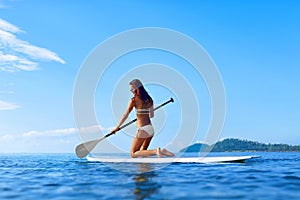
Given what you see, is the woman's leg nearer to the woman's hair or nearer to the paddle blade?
the woman's hair

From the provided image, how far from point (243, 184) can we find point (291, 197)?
149cm

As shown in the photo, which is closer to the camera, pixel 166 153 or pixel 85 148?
pixel 166 153

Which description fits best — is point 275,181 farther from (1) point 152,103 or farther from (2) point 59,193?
(1) point 152,103

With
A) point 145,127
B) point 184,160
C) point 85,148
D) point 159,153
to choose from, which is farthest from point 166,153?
point 85,148

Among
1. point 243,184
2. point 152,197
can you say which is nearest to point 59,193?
point 152,197

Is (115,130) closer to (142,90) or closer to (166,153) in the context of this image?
(142,90)

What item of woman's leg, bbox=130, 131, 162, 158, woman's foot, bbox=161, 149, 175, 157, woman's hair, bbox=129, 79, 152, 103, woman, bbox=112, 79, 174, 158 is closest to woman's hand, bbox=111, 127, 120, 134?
woman, bbox=112, 79, 174, 158

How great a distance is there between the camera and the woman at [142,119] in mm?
12898

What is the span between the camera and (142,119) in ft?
43.4

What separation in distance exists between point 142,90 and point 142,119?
1155 mm

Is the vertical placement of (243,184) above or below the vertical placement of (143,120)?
below

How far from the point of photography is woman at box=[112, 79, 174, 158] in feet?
42.3

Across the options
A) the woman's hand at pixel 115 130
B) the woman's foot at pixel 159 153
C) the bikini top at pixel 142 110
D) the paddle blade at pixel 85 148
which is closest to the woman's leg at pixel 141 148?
the woman's foot at pixel 159 153

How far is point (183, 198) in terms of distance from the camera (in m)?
5.76
